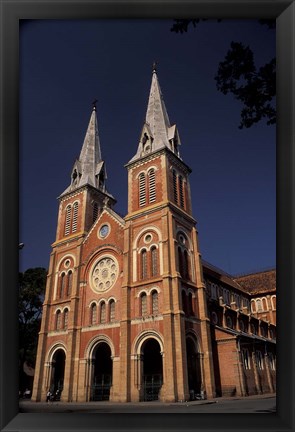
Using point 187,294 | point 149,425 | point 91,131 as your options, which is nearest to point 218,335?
point 187,294

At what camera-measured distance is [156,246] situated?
71.9 feet

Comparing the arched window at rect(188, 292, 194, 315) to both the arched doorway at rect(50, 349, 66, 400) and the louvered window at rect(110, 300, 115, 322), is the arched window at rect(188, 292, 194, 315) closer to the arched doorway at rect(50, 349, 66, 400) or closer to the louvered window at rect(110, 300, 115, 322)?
the louvered window at rect(110, 300, 115, 322)

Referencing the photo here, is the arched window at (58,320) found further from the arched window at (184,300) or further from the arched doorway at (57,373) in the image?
the arched window at (184,300)

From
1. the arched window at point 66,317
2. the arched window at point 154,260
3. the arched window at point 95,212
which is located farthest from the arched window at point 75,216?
the arched window at point 154,260

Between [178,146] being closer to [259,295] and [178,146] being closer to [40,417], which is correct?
[259,295]

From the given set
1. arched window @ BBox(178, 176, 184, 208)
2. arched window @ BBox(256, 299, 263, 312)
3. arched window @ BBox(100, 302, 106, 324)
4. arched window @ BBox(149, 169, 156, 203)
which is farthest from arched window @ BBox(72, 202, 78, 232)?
arched window @ BBox(256, 299, 263, 312)

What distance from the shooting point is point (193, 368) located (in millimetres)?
20500

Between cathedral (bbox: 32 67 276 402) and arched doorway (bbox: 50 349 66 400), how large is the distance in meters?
0.07

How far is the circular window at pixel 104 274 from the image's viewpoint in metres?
23.4

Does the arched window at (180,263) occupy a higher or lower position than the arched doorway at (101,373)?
higher

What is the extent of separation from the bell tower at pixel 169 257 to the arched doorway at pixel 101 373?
4400 millimetres

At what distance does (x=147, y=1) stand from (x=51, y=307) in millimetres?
22874

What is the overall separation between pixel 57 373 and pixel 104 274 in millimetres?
7408

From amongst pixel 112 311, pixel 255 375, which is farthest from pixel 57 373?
pixel 255 375
